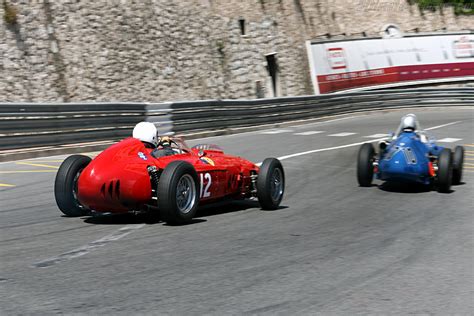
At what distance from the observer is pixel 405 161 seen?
11.5m

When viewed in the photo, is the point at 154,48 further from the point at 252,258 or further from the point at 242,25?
the point at 252,258

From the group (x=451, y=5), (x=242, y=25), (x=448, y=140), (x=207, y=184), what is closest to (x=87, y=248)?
(x=207, y=184)

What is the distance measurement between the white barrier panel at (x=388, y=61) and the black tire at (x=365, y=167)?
26.2 metres

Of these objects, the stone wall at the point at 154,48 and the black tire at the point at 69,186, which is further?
the stone wall at the point at 154,48

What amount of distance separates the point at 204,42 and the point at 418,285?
27405mm

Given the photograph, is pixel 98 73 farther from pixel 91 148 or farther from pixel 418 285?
pixel 418 285

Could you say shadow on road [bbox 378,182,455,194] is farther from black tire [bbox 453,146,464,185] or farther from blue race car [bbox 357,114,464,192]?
black tire [bbox 453,146,464,185]

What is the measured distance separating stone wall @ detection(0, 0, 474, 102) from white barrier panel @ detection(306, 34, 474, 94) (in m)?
1.30

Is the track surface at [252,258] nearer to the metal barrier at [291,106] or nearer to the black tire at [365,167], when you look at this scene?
the black tire at [365,167]

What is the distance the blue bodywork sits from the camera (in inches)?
453

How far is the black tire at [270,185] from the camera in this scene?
31.6ft

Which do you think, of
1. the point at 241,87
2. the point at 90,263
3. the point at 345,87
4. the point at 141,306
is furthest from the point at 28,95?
the point at 345,87

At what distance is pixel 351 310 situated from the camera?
5055 mm

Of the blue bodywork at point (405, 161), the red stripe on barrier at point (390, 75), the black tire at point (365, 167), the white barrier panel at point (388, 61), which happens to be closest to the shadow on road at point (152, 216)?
the blue bodywork at point (405, 161)
